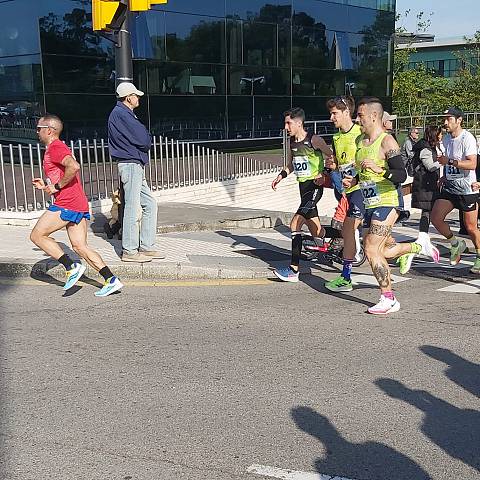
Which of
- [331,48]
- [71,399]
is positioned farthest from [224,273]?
[331,48]

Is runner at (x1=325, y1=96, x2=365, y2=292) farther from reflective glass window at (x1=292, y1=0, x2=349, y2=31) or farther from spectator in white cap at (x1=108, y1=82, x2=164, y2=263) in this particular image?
reflective glass window at (x1=292, y1=0, x2=349, y2=31)

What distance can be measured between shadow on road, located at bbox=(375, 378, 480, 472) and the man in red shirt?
3451 millimetres

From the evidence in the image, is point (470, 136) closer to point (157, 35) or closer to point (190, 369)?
point (190, 369)

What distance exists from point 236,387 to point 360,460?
1185 millimetres

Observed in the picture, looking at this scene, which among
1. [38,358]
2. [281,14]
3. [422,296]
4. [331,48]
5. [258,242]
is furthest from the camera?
[331,48]

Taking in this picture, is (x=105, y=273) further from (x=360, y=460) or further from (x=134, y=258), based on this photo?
(x=360, y=460)

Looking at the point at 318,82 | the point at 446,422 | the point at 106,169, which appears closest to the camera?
the point at 446,422

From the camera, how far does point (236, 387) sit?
4.38m

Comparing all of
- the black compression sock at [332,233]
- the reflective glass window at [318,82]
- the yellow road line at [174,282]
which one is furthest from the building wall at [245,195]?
the reflective glass window at [318,82]

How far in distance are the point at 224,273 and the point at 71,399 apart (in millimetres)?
3631

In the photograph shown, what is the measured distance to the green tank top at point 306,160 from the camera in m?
7.55

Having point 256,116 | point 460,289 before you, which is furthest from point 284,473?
point 256,116

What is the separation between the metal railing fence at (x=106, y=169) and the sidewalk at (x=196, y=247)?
0.80 metres

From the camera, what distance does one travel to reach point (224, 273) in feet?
25.1
